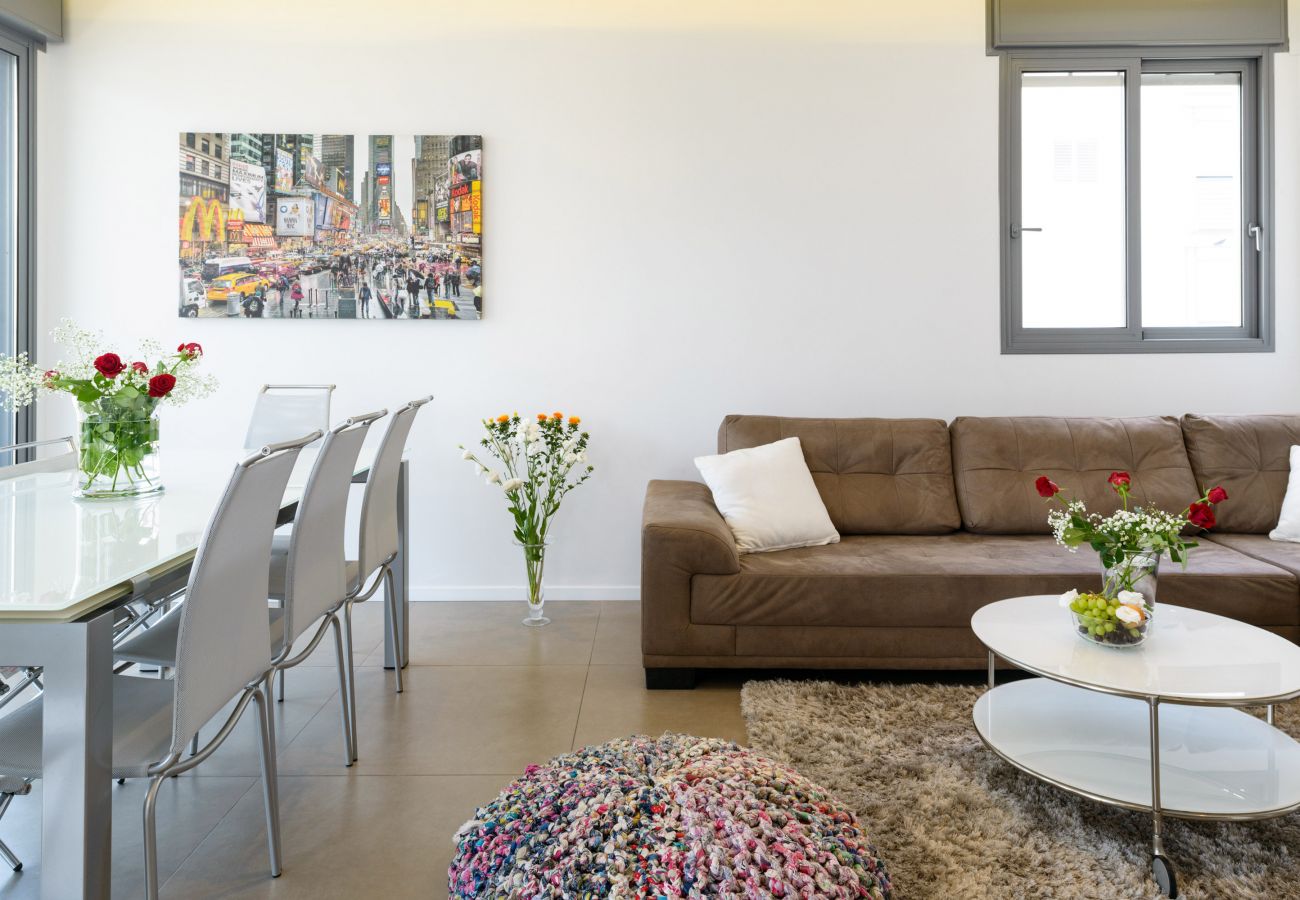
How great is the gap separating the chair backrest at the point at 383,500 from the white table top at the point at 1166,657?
1.77 metres

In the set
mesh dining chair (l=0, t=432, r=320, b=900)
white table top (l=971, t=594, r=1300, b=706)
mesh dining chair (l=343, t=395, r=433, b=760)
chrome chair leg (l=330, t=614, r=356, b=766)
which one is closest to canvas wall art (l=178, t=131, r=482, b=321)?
mesh dining chair (l=343, t=395, r=433, b=760)

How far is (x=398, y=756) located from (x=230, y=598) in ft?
3.24

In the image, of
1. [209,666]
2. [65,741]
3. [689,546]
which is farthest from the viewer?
[689,546]

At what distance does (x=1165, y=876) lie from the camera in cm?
172

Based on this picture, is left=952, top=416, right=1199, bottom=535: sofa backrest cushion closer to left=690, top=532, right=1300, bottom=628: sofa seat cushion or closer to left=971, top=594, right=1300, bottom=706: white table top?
left=690, top=532, right=1300, bottom=628: sofa seat cushion

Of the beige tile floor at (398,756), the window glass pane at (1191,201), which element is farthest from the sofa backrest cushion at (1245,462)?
the beige tile floor at (398,756)

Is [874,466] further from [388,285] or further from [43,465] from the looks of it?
[43,465]

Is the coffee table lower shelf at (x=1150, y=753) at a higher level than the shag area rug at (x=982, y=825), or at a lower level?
higher

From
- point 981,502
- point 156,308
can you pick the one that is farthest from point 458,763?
point 156,308

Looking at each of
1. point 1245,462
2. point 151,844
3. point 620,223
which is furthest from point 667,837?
point 1245,462

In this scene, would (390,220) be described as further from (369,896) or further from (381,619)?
(369,896)

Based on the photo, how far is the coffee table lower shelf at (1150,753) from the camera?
69.5 inches

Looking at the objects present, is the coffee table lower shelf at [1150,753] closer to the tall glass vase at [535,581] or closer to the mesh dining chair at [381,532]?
the mesh dining chair at [381,532]

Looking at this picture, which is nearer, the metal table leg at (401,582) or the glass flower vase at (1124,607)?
the glass flower vase at (1124,607)
